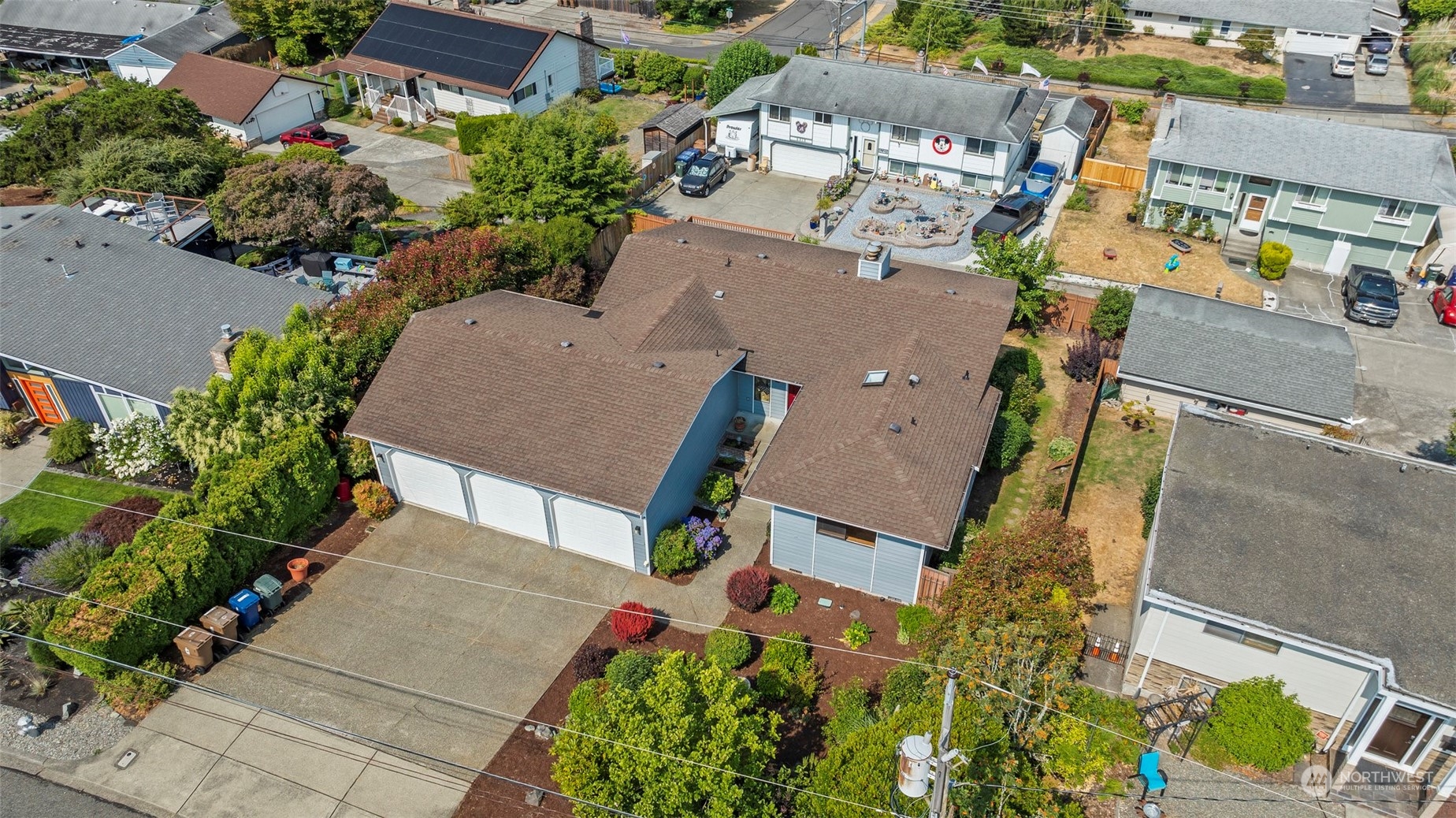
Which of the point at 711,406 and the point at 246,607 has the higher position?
the point at 711,406

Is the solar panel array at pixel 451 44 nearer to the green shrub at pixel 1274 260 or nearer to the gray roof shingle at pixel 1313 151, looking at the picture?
the gray roof shingle at pixel 1313 151

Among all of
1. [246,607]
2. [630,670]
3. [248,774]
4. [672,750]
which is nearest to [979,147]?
[630,670]

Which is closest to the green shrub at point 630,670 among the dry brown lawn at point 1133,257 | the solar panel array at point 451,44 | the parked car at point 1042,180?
the dry brown lawn at point 1133,257

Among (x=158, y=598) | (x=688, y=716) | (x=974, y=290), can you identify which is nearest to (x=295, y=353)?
(x=158, y=598)

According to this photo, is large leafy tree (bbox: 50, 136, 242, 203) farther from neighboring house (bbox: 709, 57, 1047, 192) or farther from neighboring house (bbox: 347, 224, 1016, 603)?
neighboring house (bbox: 709, 57, 1047, 192)

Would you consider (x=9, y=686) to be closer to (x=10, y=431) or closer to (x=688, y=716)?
(x=10, y=431)

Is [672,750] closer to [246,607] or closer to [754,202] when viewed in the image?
[246,607]
